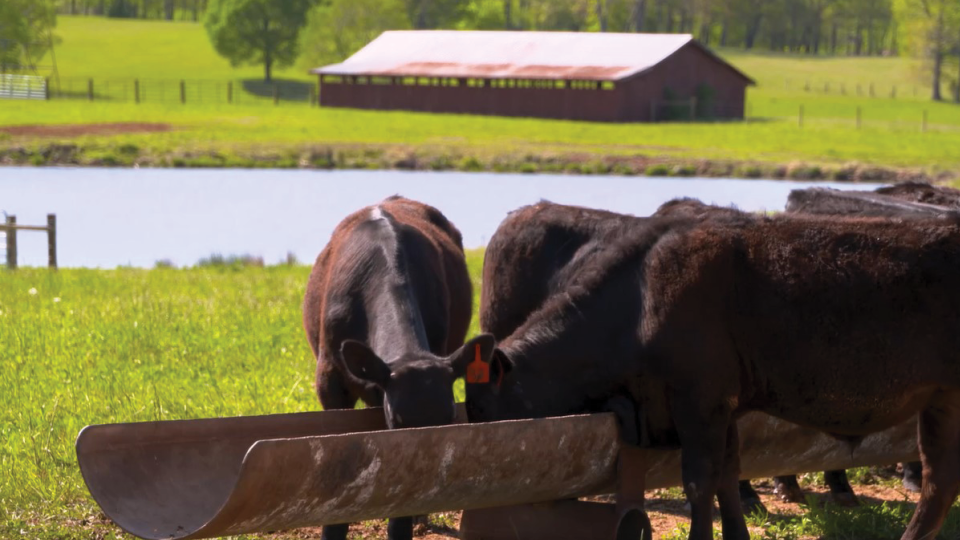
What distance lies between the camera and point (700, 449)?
5.82m

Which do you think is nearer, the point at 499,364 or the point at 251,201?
the point at 499,364

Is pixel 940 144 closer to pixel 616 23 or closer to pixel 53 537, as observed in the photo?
pixel 53 537

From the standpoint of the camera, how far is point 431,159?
47844 millimetres

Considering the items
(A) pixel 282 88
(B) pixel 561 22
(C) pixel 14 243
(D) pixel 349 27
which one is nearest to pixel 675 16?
(B) pixel 561 22

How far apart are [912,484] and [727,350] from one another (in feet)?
8.94

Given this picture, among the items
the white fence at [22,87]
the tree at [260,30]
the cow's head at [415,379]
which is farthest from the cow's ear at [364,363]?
the tree at [260,30]

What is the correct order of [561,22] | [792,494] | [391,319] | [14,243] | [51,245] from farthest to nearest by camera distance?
[561,22]
[51,245]
[14,243]
[792,494]
[391,319]

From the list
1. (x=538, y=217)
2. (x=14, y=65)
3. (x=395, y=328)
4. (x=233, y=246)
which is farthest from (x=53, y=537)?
(x=14, y=65)

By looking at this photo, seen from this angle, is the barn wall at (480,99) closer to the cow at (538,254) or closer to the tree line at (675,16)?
the tree line at (675,16)

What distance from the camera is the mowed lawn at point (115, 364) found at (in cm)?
719

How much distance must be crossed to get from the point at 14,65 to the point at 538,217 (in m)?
80.3

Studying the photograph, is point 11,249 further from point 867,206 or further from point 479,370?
point 479,370

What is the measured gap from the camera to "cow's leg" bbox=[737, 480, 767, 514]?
7.41 metres

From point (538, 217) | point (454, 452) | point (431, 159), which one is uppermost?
point (538, 217)
